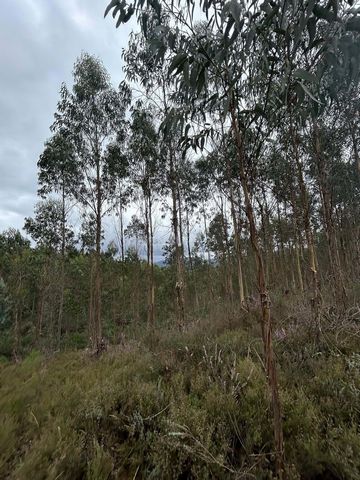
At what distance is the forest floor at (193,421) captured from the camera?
2.19m

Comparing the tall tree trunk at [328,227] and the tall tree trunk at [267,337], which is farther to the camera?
the tall tree trunk at [328,227]

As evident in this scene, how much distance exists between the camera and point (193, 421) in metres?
2.66

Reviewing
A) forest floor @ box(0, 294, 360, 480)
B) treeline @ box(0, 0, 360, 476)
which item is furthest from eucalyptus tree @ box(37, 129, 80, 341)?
forest floor @ box(0, 294, 360, 480)

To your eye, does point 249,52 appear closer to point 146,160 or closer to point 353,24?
point 353,24

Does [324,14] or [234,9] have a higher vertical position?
[324,14]

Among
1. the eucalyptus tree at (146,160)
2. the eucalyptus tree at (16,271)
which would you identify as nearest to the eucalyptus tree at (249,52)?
the eucalyptus tree at (146,160)

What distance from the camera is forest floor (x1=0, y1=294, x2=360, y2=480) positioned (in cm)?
219

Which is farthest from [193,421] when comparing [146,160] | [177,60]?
[146,160]

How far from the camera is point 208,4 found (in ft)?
4.56

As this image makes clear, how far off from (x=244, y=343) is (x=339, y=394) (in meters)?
2.08

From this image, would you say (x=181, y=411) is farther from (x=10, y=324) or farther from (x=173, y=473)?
(x=10, y=324)

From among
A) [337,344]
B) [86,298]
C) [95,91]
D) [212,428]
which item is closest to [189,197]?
[95,91]

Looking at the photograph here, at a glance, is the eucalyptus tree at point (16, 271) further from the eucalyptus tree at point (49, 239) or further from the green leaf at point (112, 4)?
the green leaf at point (112, 4)

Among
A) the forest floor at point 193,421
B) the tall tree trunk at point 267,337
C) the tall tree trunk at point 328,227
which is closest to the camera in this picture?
the tall tree trunk at point 267,337
